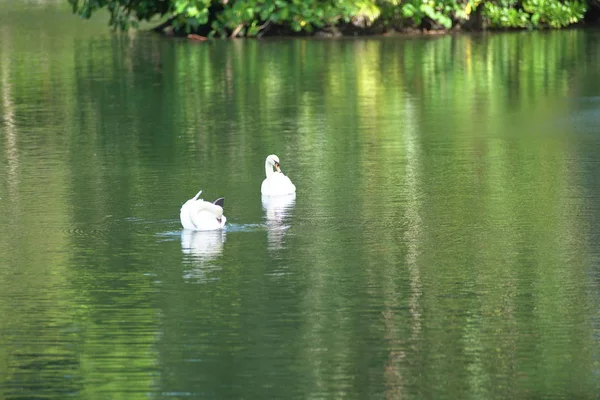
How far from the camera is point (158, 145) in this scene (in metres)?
17.3

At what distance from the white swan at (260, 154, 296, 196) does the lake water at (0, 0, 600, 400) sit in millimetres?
136

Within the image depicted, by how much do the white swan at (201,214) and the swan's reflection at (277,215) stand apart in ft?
1.29

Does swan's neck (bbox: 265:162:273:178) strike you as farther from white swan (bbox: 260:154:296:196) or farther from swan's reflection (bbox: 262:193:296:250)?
swan's reflection (bbox: 262:193:296:250)

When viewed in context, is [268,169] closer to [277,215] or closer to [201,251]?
[277,215]

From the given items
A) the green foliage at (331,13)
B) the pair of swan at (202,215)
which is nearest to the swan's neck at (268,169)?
the pair of swan at (202,215)

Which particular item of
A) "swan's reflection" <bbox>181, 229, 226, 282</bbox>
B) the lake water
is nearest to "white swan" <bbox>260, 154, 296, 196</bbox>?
the lake water

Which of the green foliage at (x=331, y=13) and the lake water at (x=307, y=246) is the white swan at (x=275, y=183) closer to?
the lake water at (x=307, y=246)

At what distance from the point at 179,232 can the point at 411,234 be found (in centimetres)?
167

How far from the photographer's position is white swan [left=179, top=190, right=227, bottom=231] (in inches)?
455

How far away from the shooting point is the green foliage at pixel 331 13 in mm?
35594

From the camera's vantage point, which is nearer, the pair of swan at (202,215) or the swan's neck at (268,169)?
the pair of swan at (202,215)

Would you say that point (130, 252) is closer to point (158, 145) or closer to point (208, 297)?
point (208, 297)

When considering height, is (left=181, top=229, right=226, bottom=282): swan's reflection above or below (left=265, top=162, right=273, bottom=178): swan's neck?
below

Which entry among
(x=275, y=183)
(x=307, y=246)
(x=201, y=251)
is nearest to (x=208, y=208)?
(x=201, y=251)
